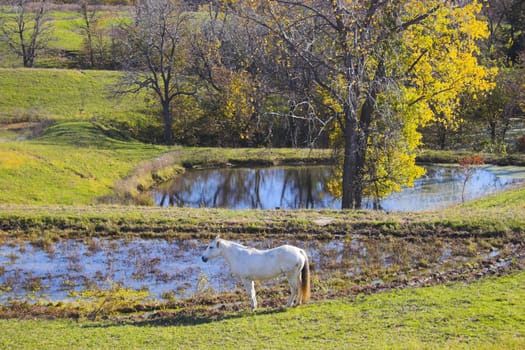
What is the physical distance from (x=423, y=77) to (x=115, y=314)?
16564 millimetres

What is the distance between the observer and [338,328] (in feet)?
42.5

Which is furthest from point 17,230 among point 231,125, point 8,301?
point 231,125

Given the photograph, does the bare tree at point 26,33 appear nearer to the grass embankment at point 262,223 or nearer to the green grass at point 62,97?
the green grass at point 62,97

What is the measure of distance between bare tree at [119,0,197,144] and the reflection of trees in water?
35.6 feet

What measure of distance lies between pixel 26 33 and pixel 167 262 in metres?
67.7

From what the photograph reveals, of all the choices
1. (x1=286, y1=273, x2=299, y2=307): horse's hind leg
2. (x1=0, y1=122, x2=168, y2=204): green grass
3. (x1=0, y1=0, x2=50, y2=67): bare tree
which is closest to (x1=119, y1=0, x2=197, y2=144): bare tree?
(x1=0, y1=122, x2=168, y2=204): green grass

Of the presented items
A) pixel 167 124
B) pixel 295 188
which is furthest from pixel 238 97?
pixel 295 188

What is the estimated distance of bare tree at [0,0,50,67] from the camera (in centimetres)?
7167

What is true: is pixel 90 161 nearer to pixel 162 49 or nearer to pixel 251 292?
pixel 162 49

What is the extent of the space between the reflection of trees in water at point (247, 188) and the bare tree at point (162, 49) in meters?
10.9

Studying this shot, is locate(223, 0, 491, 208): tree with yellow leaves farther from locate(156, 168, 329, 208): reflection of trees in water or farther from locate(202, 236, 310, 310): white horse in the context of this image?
locate(202, 236, 310, 310): white horse

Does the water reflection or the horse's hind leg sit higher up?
the horse's hind leg

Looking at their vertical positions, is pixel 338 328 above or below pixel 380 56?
below

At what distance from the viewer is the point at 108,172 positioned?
37969 mm
